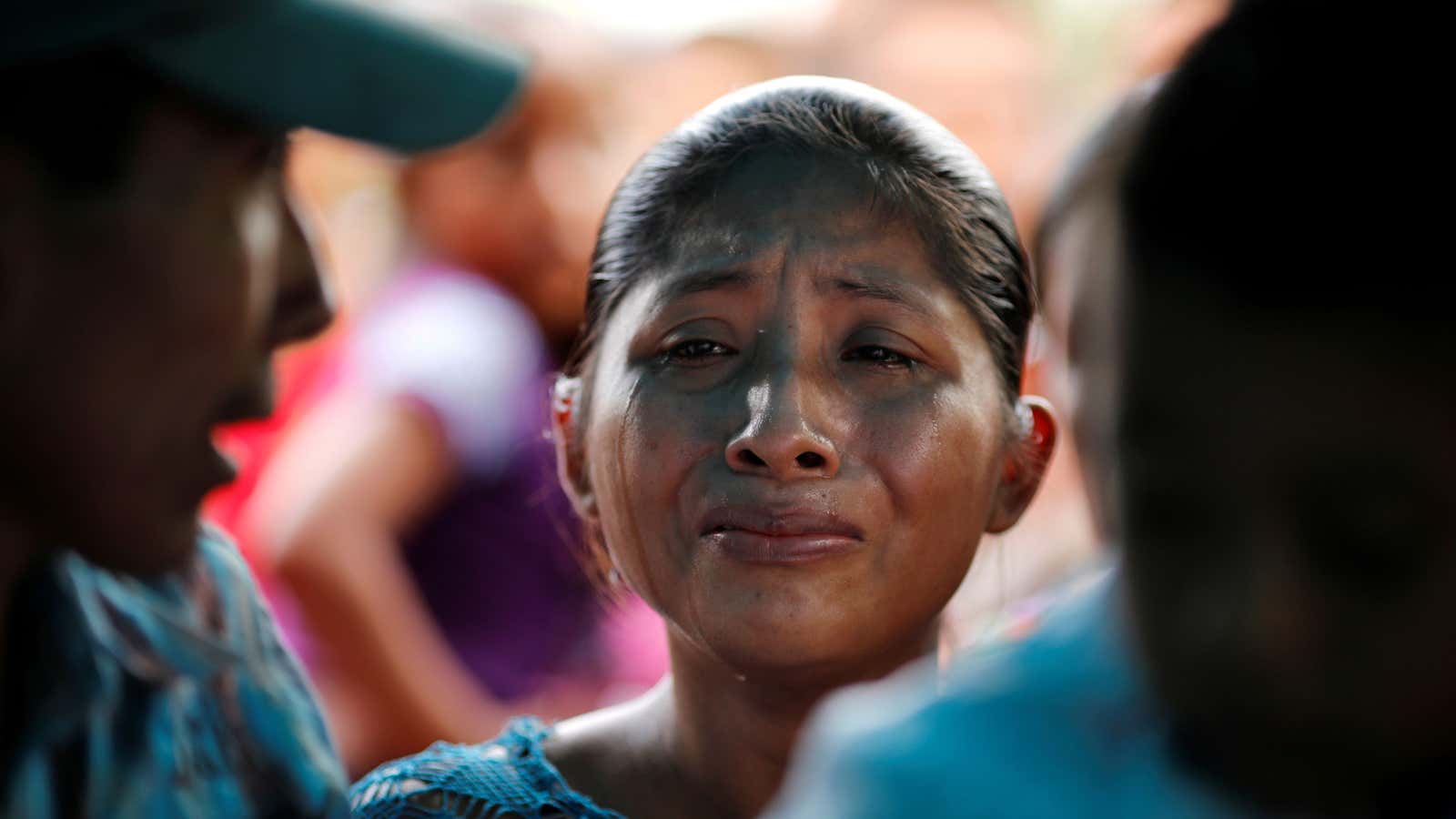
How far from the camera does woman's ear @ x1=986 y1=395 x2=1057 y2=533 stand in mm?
1864

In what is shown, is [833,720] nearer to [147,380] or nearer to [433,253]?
[147,380]

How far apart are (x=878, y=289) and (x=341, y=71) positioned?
0.75 metres

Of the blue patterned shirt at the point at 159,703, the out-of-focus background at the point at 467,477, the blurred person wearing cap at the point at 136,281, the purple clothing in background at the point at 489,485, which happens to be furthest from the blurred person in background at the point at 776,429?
the purple clothing in background at the point at 489,485

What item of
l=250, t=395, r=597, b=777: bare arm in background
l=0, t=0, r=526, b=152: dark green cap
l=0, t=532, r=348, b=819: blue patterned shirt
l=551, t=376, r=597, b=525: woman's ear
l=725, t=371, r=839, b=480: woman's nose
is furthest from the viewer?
l=250, t=395, r=597, b=777: bare arm in background

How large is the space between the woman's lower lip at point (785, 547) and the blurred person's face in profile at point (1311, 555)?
0.77m

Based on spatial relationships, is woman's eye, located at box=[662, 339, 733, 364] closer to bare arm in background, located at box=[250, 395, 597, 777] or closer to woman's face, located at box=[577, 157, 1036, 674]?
woman's face, located at box=[577, 157, 1036, 674]

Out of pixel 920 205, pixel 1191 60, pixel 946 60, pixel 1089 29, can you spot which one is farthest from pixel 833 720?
Result: pixel 1089 29

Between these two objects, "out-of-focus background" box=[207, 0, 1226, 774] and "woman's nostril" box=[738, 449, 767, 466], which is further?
"out-of-focus background" box=[207, 0, 1226, 774]

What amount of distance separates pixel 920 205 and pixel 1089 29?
14.2 ft

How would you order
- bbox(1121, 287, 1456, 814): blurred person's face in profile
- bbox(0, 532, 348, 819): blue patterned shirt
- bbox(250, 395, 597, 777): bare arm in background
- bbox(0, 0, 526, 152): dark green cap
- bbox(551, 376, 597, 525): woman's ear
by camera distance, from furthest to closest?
bbox(250, 395, 597, 777): bare arm in background, bbox(551, 376, 597, 525): woman's ear, bbox(0, 532, 348, 819): blue patterned shirt, bbox(0, 0, 526, 152): dark green cap, bbox(1121, 287, 1456, 814): blurred person's face in profile

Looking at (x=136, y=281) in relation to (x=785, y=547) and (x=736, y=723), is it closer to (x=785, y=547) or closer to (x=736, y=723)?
(x=785, y=547)

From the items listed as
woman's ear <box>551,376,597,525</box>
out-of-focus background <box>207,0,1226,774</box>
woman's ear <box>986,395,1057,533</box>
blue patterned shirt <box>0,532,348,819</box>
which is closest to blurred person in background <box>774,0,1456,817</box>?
blue patterned shirt <box>0,532,348,819</box>

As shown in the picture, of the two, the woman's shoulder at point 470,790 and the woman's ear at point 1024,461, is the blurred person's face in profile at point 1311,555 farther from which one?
the woman's shoulder at point 470,790

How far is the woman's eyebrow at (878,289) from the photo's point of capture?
5.65 ft
